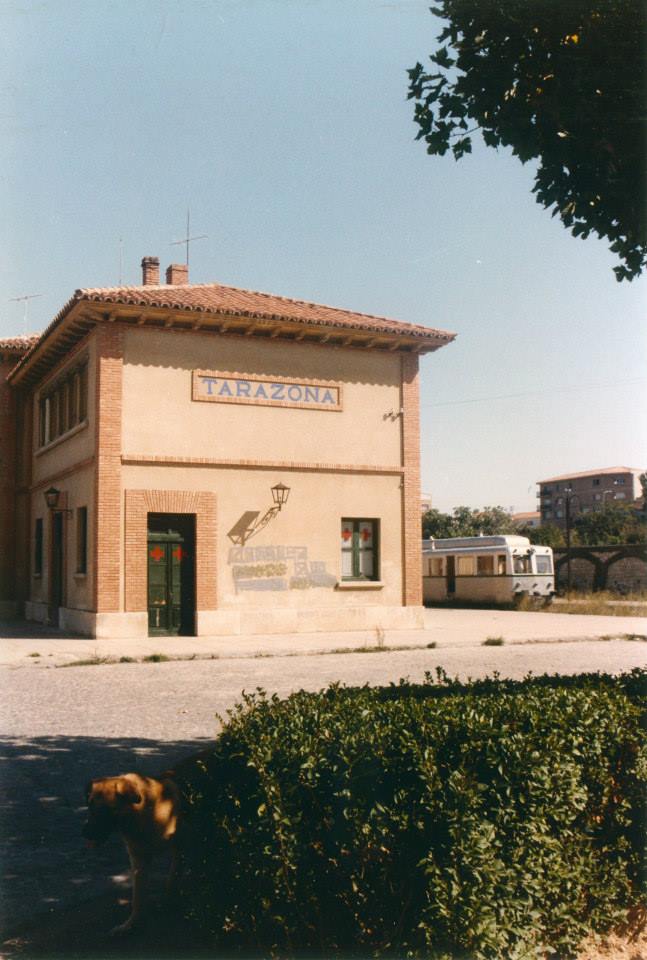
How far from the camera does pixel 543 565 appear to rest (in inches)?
1351

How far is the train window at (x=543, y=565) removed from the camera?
112 ft

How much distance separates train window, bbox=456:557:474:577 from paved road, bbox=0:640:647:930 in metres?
16.0

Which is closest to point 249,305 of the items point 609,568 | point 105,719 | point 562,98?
point 105,719

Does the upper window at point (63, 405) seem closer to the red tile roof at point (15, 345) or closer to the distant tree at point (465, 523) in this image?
the red tile roof at point (15, 345)

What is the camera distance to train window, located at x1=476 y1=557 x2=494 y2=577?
3429 centimetres

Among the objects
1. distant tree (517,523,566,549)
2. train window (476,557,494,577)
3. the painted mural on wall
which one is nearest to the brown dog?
the painted mural on wall

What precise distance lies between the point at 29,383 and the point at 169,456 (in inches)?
358

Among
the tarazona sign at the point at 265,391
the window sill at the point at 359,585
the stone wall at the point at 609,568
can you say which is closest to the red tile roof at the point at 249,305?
the tarazona sign at the point at 265,391

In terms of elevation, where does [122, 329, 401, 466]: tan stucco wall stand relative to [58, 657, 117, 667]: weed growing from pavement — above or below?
above

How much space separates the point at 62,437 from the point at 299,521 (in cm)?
645

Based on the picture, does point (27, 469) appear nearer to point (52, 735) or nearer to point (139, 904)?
point (52, 735)

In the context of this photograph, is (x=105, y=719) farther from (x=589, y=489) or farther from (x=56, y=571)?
(x=589, y=489)

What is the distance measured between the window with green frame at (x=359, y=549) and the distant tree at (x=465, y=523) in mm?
56231

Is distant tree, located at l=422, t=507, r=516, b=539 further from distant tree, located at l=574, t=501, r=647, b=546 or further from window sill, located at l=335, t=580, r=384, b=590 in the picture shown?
window sill, located at l=335, t=580, r=384, b=590
